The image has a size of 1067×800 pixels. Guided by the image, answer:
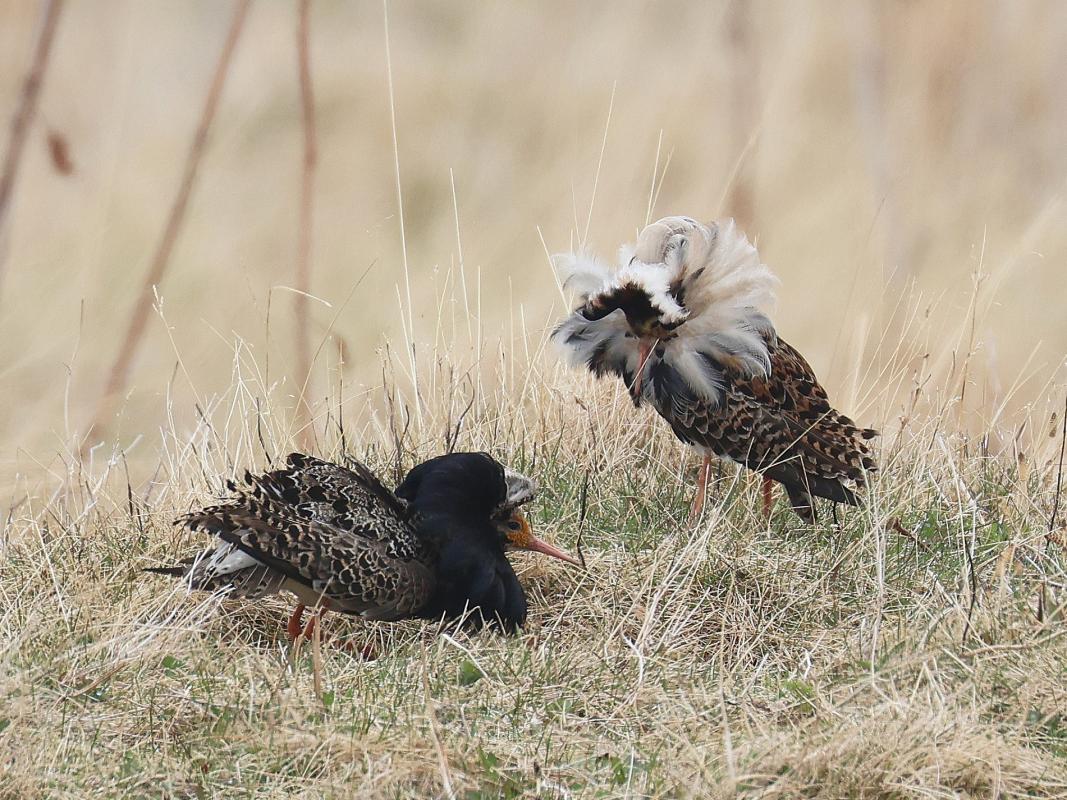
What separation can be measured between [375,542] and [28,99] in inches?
62.6

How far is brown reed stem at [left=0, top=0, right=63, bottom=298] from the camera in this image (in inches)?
154

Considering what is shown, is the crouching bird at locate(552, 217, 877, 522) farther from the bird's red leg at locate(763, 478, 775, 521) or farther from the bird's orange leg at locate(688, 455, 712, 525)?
the bird's red leg at locate(763, 478, 775, 521)

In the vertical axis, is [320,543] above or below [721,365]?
below

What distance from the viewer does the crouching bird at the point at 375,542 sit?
3.68 meters

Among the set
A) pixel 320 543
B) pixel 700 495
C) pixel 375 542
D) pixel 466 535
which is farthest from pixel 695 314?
pixel 320 543

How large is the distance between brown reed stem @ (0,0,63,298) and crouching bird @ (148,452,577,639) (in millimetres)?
1098

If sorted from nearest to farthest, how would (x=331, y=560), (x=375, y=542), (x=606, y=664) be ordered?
(x=606, y=664)
(x=331, y=560)
(x=375, y=542)

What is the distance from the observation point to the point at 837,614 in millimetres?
3926

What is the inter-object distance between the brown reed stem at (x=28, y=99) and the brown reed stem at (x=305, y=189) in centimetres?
79

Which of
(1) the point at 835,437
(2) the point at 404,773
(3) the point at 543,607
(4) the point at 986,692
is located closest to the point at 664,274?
(1) the point at 835,437

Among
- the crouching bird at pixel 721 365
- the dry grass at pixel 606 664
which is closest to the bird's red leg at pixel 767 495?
the dry grass at pixel 606 664

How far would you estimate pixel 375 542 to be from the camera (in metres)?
3.84

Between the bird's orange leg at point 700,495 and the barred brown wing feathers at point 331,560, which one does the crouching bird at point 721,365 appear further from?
the barred brown wing feathers at point 331,560

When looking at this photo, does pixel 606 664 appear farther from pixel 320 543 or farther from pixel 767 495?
pixel 767 495
